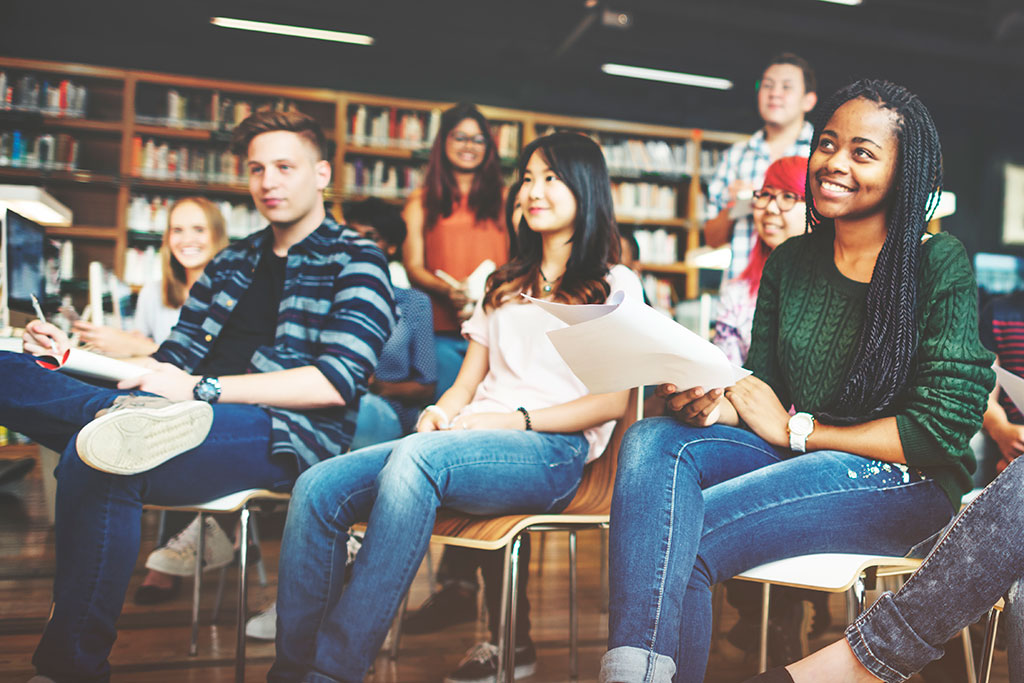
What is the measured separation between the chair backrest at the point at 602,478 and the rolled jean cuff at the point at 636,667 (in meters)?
0.44

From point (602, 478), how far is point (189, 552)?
148 cm

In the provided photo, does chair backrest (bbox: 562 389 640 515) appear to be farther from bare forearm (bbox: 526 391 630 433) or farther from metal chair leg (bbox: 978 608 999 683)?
metal chair leg (bbox: 978 608 999 683)

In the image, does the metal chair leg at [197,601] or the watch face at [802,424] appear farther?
the metal chair leg at [197,601]

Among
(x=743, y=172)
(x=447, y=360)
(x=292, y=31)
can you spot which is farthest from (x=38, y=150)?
(x=743, y=172)

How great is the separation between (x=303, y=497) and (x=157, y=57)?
6379 mm

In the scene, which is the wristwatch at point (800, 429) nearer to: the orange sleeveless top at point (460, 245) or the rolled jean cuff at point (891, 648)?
the rolled jean cuff at point (891, 648)

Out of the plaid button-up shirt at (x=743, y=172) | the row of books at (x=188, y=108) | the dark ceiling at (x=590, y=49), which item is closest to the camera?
the plaid button-up shirt at (x=743, y=172)

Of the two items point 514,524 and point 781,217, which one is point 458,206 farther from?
point 514,524

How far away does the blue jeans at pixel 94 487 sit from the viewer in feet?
4.45

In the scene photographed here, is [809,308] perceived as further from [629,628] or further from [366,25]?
[366,25]

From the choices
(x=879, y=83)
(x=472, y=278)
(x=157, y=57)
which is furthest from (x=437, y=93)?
(x=879, y=83)

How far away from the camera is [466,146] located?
289 centimetres

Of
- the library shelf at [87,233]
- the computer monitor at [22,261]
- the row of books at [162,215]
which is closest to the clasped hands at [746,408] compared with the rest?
the computer monitor at [22,261]

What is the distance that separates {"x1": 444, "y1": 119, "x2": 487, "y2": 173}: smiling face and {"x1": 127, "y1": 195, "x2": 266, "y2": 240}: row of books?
2.82 meters
